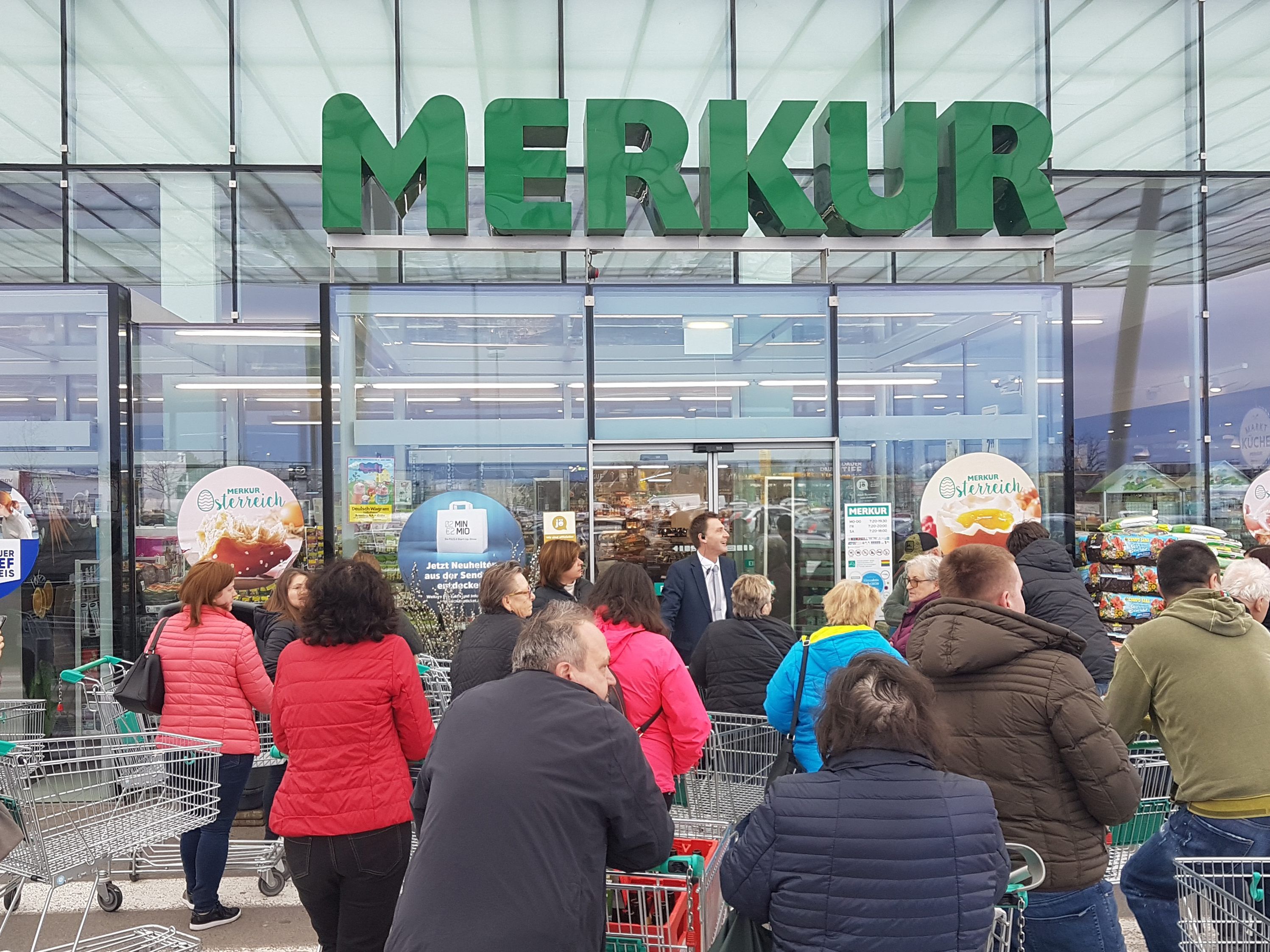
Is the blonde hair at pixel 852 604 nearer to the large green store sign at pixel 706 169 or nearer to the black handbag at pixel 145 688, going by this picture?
the black handbag at pixel 145 688

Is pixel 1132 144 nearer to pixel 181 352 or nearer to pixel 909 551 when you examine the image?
pixel 909 551

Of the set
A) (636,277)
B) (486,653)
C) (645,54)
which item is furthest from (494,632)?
(645,54)

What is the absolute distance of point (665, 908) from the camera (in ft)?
9.55

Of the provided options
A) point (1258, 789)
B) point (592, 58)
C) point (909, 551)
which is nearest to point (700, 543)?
point (909, 551)

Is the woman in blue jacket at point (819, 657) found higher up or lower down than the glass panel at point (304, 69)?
lower down

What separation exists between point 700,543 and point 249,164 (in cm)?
663

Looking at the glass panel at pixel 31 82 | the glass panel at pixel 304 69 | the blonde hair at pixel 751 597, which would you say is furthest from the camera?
the glass panel at pixel 304 69

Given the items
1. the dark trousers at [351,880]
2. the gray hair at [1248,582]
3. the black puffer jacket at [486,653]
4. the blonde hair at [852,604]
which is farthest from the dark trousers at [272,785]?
the gray hair at [1248,582]

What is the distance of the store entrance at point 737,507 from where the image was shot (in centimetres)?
867

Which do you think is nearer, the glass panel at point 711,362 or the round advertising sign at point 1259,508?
the glass panel at point 711,362

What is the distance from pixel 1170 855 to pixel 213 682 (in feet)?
14.6

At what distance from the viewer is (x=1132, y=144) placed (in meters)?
10.9

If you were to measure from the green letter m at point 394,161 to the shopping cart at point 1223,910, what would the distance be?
23.2 feet

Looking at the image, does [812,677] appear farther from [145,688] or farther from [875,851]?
[145,688]
